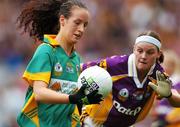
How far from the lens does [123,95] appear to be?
801 cm

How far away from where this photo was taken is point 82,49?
46.3 feet

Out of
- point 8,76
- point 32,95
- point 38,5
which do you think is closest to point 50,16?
point 38,5

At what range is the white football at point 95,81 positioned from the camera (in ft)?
22.4

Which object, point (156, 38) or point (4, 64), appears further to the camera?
point (4, 64)

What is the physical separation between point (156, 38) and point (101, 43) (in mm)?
6202

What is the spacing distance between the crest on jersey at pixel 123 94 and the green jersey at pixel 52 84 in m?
0.77

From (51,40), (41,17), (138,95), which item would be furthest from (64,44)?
(138,95)

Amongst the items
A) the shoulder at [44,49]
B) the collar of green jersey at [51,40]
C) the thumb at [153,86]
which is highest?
the collar of green jersey at [51,40]

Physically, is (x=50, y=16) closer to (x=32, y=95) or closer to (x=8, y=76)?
(x=32, y=95)

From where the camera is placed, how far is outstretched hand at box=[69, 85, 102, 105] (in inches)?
264

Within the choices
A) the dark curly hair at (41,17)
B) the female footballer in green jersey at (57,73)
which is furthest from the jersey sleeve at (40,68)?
the dark curly hair at (41,17)

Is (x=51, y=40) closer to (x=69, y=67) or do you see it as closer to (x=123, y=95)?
(x=69, y=67)

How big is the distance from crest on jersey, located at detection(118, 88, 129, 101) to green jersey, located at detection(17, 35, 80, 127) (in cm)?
77

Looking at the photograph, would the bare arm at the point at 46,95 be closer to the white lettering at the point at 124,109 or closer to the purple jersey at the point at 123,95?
the purple jersey at the point at 123,95
